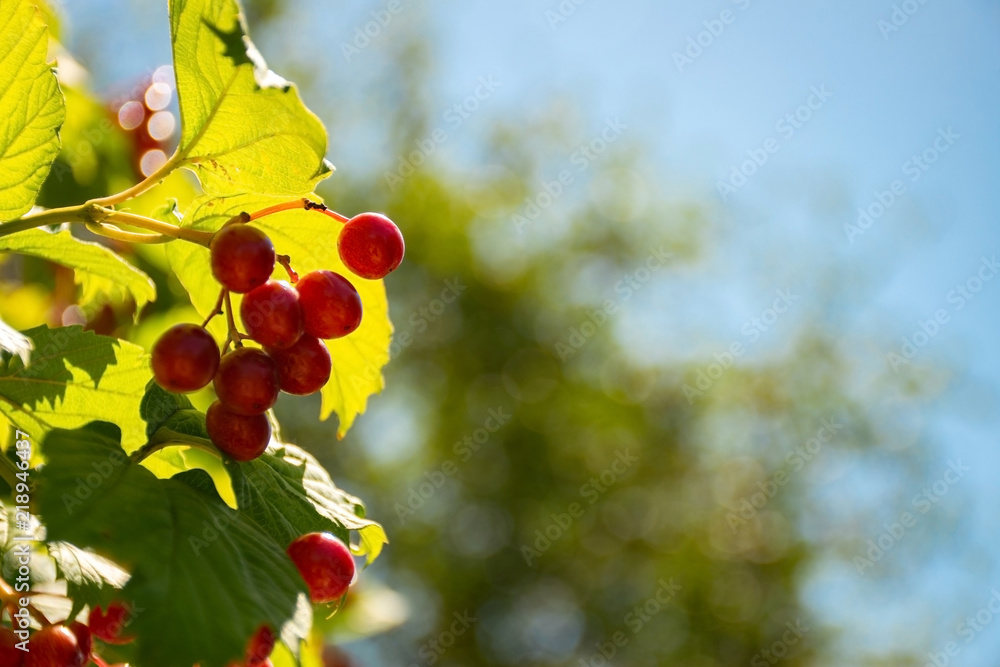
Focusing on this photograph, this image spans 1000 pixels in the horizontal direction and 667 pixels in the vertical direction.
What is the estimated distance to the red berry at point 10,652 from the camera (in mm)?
467

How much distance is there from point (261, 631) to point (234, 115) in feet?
0.92

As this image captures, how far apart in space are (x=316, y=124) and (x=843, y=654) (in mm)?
7196

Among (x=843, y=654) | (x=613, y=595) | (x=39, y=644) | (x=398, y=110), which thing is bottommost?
(x=39, y=644)

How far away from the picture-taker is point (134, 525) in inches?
16.0

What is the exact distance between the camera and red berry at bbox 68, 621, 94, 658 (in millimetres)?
491

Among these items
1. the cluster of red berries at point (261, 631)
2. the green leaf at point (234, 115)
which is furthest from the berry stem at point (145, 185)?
the cluster of red berries at point (261, 631)

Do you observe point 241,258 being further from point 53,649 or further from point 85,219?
point 53,649

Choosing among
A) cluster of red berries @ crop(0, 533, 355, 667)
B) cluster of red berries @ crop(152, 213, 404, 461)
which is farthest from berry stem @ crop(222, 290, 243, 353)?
cluster of red berries @ crop(0, 533, 355, 667)

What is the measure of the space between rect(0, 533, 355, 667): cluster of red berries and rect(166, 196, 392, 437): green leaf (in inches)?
4.6

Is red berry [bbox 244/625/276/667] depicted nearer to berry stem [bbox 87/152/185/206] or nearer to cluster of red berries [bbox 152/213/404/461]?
cluster of red berries [bbox 152/213/404/461]

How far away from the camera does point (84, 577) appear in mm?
488

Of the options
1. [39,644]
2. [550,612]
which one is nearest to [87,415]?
[39,644]

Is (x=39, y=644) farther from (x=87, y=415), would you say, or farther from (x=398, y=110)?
(x=398, y=110)

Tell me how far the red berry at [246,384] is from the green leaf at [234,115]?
0.10 meters
